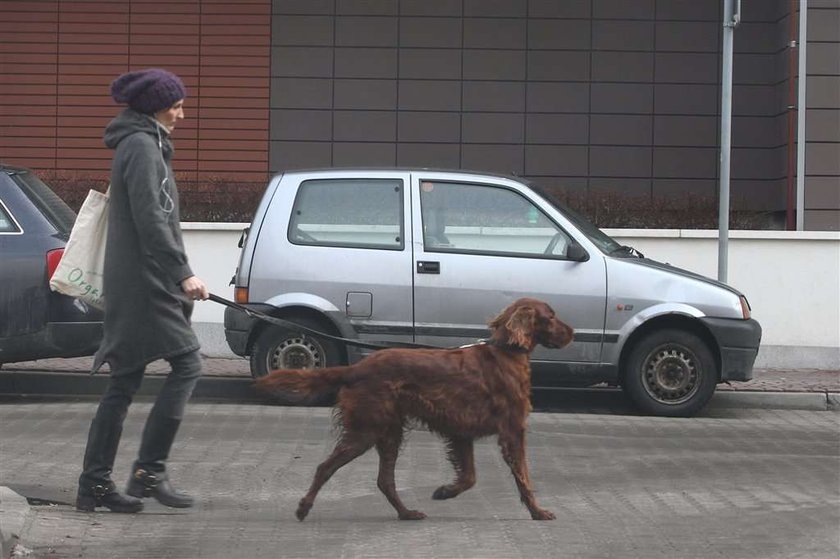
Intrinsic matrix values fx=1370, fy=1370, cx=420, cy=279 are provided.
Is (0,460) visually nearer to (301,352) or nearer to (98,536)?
(98,536)

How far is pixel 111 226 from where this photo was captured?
600 cm

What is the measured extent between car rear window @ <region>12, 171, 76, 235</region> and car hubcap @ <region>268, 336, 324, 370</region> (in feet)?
5.84

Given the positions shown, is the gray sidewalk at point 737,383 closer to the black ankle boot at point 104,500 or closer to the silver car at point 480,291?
the silver car at point 480,291

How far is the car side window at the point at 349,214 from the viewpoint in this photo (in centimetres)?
1034

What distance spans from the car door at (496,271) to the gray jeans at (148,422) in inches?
170

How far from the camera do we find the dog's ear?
6184 millimetres

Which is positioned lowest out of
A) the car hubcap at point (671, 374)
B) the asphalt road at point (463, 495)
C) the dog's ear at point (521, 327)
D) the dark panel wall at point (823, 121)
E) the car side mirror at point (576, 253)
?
the asphalt road at point (463, 495)

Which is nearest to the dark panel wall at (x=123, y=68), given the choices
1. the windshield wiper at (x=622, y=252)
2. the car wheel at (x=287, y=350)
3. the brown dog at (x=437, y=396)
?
the car wheel at (x=287, y=350)

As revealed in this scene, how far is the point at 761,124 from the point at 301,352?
8357 millimetres

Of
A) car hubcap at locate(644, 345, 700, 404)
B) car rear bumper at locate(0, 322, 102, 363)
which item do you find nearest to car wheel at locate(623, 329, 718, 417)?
car hubcap at locate(644, 345, 700, 404)

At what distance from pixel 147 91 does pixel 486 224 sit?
183 inches

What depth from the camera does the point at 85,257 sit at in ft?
20.1

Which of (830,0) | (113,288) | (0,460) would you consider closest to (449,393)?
(113,288)

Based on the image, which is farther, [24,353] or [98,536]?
[24,353]
